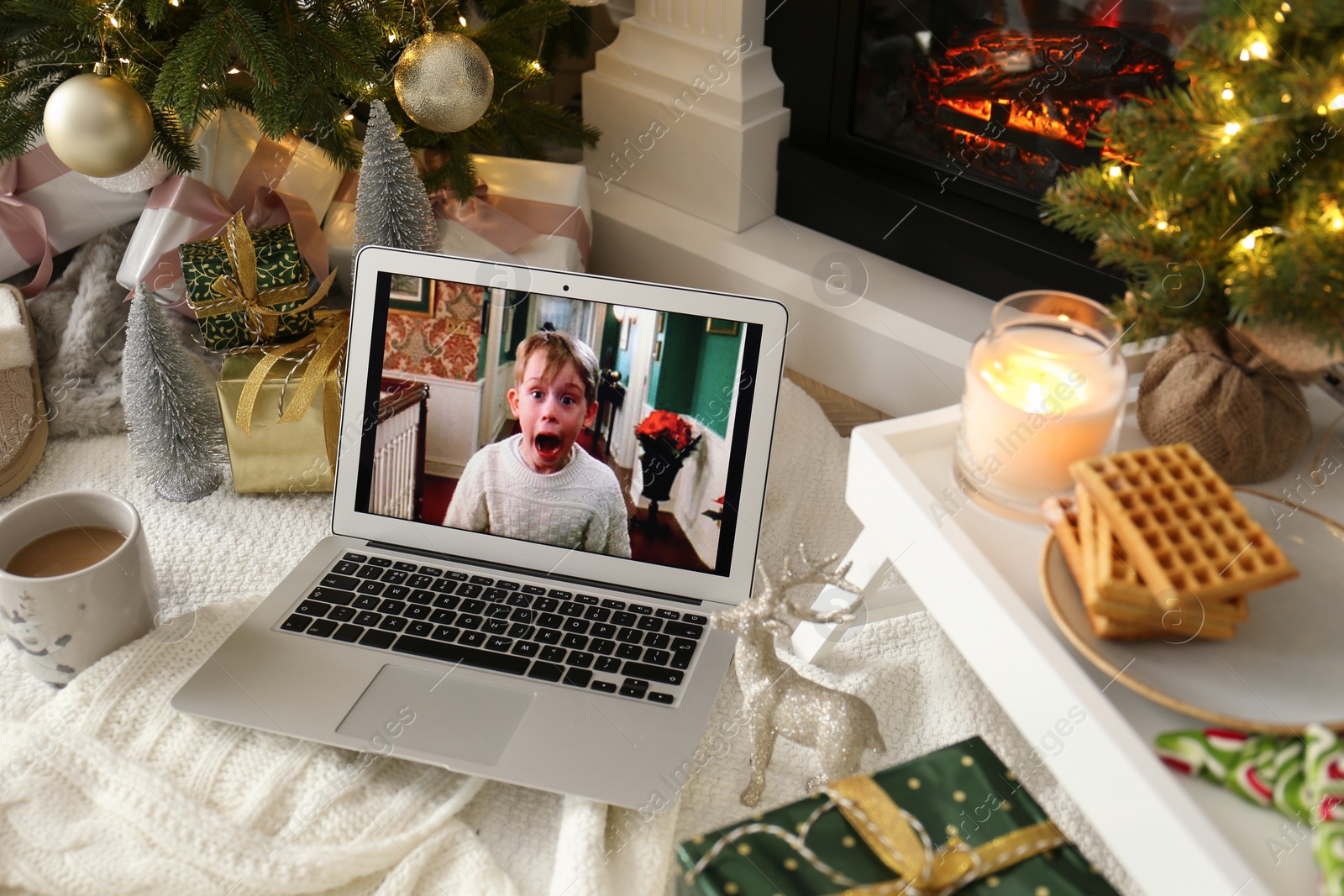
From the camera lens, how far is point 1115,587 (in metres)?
0.47

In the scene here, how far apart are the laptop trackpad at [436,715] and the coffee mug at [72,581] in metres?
0.21

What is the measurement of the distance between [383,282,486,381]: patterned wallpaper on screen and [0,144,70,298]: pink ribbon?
581 millimetres

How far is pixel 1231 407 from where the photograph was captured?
571 mm

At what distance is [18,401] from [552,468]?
62 cm

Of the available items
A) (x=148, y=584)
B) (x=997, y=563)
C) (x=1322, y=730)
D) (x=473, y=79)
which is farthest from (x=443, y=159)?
(x=1322, y=730)

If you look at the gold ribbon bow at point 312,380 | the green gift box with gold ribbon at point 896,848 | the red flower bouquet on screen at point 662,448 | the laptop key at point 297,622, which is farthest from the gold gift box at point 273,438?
the green gift box with gold ribbon at point 896,848

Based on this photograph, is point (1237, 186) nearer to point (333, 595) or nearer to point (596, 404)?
point (596, 404)

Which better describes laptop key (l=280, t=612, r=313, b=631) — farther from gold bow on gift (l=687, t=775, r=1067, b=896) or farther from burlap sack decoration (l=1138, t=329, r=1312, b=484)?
burlap sack decoration (l=1138, t=329, r=1312, b=484)

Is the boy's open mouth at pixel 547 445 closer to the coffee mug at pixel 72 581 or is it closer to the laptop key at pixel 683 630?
the laptop key at pixel 683 630

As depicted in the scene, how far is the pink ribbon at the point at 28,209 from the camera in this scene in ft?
3.67

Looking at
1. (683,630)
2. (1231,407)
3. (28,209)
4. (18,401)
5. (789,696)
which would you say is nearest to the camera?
(1231,407)

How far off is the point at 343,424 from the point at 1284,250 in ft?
2.30

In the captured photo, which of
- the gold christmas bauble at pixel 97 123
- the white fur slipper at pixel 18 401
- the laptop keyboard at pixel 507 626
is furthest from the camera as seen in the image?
the white fur slipper at pixel 18 401

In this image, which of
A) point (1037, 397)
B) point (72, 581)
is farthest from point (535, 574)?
point (1037, 397)
